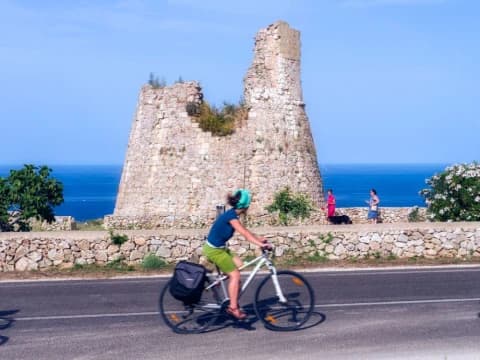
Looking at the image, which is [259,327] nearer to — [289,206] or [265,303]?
[265,303]

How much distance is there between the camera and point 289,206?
2858 centimetres

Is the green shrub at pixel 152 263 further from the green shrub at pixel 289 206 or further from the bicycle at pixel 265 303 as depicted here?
the green shrub at pixel 289 206

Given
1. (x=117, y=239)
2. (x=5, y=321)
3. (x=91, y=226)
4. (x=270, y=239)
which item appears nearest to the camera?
(x=5, y=321)

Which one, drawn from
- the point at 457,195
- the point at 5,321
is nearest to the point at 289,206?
the point at 457,195

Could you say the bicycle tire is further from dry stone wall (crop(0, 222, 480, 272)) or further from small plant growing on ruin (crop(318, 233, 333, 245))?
small plant growing on ruin (crop(318, 233, 333, 245))

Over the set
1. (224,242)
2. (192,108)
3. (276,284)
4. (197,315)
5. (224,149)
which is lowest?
(197,315)

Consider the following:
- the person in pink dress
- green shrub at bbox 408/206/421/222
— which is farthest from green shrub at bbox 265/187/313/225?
green shrub at bbox 408/206/421/222

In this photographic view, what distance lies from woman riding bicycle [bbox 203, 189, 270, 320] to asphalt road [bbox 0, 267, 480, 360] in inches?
18.8

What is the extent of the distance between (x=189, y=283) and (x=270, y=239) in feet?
26.0

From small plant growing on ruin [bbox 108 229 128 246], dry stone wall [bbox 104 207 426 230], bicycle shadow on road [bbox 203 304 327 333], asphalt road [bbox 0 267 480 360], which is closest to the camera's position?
asphalt road [bbox 0 267 480 360]

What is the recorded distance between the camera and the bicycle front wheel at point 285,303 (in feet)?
33.1

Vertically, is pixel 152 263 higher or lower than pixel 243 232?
lower

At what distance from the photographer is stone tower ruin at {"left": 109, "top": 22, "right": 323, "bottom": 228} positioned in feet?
96.8

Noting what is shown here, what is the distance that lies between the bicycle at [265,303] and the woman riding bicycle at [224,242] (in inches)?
5.8
